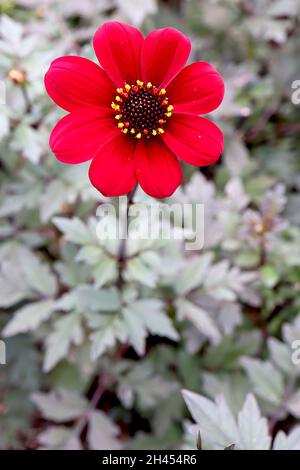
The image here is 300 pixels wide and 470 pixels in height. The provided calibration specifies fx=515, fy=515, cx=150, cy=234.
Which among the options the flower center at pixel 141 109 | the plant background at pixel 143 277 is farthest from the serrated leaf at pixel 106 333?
the flower center at pixel 141 109

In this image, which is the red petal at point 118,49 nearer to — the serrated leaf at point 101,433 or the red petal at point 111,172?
the red petal at point 111,172

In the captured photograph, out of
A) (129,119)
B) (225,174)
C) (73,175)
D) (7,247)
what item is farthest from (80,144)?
(225,174)

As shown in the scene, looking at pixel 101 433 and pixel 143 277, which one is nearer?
pixel 143 277

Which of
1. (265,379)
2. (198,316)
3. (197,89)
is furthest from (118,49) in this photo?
(265,379)

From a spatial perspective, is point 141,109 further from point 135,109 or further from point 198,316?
point 198,316

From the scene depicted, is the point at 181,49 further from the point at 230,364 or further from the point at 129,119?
the point at 230,364

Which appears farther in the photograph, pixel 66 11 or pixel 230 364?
pixel 66 11

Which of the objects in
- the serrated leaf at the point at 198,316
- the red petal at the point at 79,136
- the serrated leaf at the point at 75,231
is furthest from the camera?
the serrated leaf at the point at 198,316
